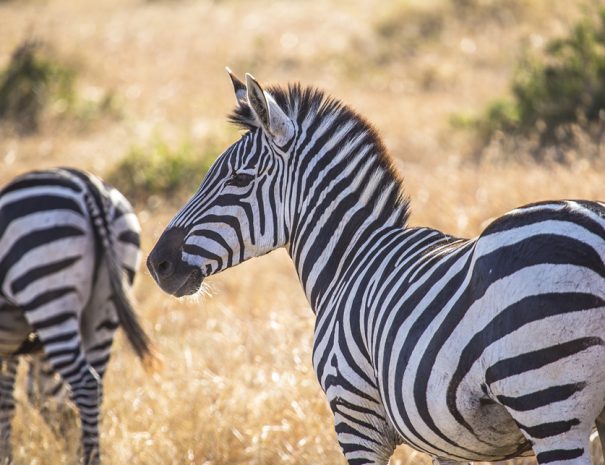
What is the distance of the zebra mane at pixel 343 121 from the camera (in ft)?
12.3

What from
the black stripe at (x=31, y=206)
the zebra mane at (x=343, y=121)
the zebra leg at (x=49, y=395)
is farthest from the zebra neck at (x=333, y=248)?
the zebra leg at (x=49, y=395)

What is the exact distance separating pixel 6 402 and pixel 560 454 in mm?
4327

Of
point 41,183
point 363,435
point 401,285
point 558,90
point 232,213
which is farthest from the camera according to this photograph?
point 558,90

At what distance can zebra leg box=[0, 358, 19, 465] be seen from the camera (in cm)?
570

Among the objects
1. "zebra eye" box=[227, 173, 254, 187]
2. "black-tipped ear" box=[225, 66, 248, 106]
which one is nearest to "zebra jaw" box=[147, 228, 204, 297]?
"zebra eye" box=[227, 173, 254, 187]

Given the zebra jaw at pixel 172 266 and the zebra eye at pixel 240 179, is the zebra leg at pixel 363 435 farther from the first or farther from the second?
the zebra eye at pixel 240 179

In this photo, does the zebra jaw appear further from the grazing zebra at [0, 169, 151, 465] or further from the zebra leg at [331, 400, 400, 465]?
the grazing zebra at [0, 169, 151, 465]

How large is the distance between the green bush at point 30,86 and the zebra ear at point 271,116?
11.3 meters

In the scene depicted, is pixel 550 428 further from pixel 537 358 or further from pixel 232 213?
pixel 232 213

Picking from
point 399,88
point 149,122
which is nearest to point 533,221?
point 149,122

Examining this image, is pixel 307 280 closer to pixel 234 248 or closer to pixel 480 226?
pixel 234 248

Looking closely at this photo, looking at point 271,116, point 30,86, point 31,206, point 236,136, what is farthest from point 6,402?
point 30,86

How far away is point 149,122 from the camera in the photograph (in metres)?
15.4

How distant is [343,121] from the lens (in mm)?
3846
